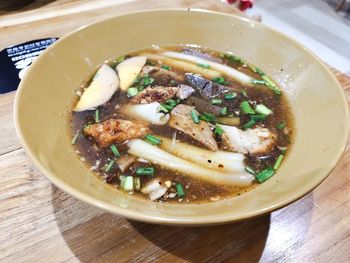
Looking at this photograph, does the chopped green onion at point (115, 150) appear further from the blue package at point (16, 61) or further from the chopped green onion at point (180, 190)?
the blue package at point (16, 61)

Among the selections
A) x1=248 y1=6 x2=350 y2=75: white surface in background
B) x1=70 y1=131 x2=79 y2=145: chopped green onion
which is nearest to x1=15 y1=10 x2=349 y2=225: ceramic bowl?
x1=70 y1=131 x2=79 y2=145: chopped green onion

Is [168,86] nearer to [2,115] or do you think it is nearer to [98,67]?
[98,67]

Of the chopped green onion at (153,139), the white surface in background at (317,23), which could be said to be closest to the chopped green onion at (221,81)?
the chopped green onion at (153,139)

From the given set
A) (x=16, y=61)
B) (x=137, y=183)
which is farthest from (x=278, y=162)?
(x=16, y=61)

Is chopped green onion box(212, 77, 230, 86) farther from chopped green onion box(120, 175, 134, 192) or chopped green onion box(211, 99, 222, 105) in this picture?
chopped green onion box(120, 175, 134, 192)

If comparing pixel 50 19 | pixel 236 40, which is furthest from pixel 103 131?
pixel 50 19

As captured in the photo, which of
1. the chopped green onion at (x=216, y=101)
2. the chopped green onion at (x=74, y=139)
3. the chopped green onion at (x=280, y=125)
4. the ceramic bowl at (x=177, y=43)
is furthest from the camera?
the chopped green onion at (x=216, y=101)

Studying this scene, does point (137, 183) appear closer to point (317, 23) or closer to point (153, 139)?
point (153, 139)
